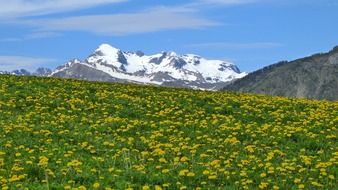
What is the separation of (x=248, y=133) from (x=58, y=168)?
8094mm

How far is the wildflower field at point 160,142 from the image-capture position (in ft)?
46.7

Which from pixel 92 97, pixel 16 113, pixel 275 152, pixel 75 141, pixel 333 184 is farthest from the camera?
pixel 92 97

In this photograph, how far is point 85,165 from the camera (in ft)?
50.5

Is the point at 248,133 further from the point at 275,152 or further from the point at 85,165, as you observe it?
the point at 85,165

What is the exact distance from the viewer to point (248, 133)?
67.4 ft

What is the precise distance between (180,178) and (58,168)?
3.36 metres

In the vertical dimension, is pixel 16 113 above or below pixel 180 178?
above

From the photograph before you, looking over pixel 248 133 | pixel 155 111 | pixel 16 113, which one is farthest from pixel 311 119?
pixel 16 113

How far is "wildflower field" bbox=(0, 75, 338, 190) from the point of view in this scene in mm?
14234

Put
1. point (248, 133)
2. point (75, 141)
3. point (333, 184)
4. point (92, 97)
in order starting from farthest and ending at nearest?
point (92, 97) → point (248, 133) → point (75, 141) → point (333, 184)

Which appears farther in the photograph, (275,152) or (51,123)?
(51,123)

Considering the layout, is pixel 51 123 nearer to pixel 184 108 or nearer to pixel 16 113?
pixel 16 113

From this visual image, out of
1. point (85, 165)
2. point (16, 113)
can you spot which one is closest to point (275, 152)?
point (85, 165)

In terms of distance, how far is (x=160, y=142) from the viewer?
19.1m
